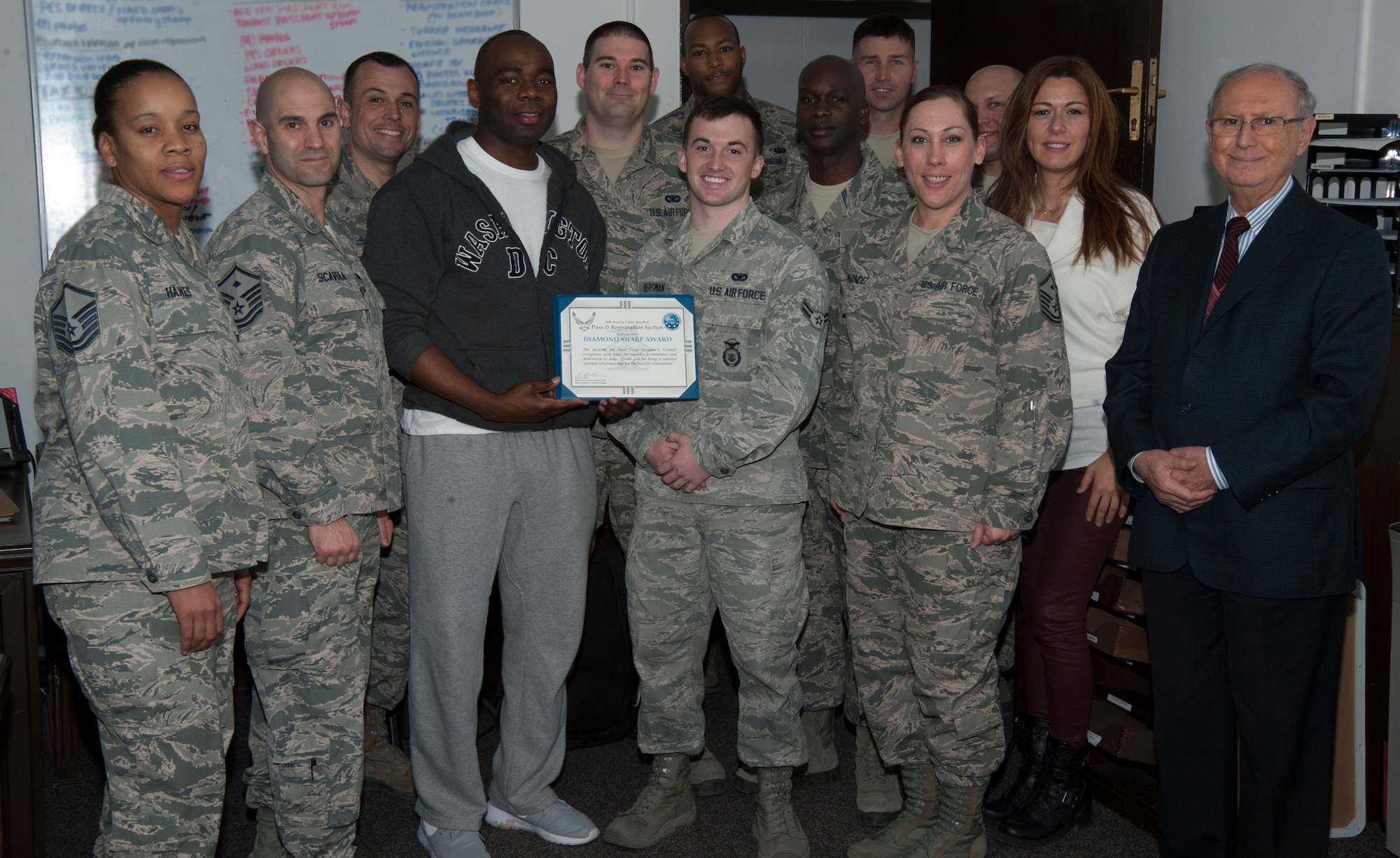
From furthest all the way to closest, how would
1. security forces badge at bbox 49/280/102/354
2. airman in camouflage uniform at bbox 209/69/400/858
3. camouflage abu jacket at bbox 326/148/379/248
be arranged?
camouflage abu jacket at bbox 326/148/379/248 < airman in camouflage uniform at bbox 209/69/400/858 < security forces badge at bbox 49/280/102/354

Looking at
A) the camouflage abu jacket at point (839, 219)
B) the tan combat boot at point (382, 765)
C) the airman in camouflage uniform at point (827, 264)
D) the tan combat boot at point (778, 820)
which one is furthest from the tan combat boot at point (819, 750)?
the tan combat boot at point (382, 765)

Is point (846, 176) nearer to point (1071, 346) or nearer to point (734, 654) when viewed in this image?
point (1071, 346)

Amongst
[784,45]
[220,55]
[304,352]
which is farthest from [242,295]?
[784,45]

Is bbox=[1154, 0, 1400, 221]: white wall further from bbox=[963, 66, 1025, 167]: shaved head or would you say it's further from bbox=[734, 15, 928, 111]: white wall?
bbox=[734, 15, 928, 111]: white wall

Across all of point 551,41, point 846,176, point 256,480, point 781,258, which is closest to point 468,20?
point 551,41

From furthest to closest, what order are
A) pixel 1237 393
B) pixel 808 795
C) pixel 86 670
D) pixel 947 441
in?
1. pixel 808 795
2. pixel 947 441
3. pixel 1237 393
4. pixel 86 670

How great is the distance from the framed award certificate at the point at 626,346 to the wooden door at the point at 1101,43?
213cm

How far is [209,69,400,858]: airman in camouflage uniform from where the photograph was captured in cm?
215

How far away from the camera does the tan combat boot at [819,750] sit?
2.89 meters

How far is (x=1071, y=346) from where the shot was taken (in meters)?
2.56

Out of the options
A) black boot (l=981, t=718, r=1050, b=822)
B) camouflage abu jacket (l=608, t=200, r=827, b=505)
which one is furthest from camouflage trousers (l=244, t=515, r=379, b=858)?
black boot (l=981, t=718, r=1050, b=822)

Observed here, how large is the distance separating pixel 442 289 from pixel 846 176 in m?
1.26

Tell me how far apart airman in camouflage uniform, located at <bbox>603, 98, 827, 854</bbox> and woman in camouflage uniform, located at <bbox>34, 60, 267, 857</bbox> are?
0.92m

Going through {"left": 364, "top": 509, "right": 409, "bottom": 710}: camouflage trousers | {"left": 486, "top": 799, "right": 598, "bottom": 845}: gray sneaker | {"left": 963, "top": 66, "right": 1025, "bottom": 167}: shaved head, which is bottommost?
{"left": 486, "top": 799, "right": 598, "bottom": 845}: gray sneaker
